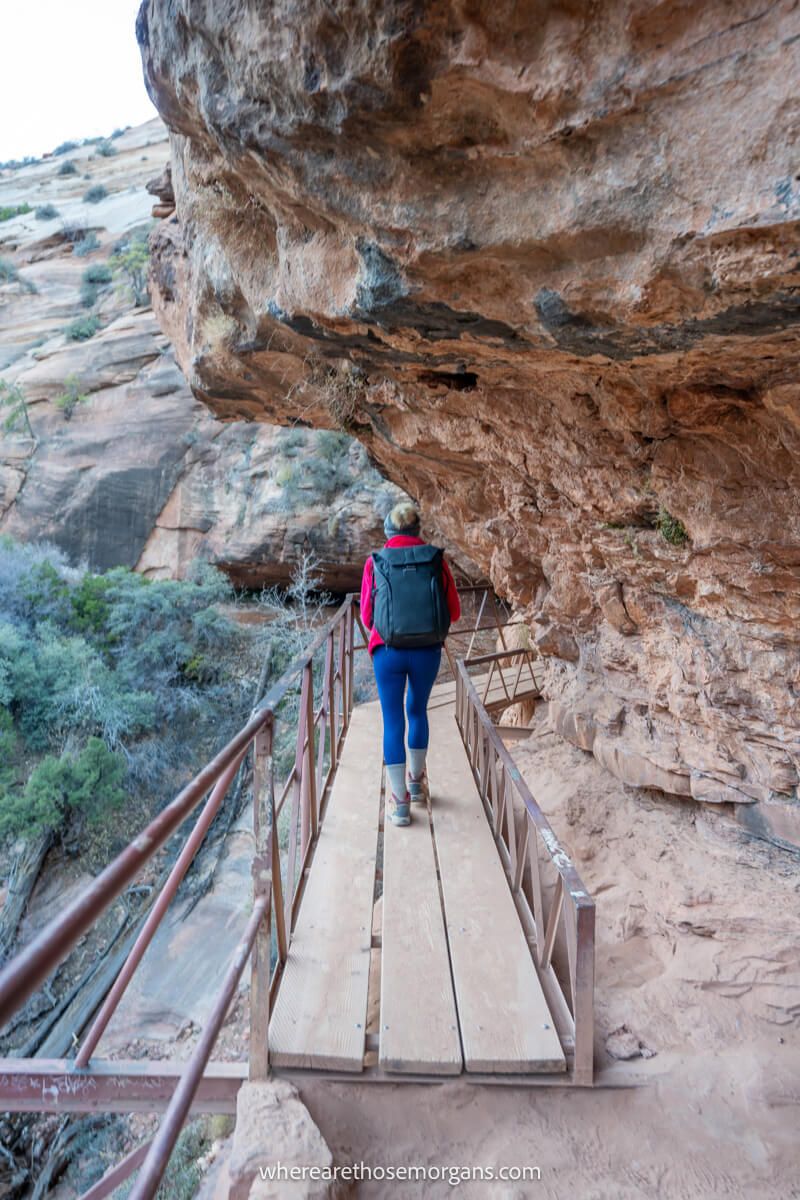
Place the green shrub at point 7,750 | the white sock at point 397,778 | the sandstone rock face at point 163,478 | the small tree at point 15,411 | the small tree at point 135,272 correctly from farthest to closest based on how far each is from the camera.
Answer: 1. the small tree at point 135,272
2. the small tree at point 15,411
3. the sandstone rock face at point 163,478
4. the green shrub at point 7,750
5. the white sock at point 397,778

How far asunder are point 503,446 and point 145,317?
16.4 metres

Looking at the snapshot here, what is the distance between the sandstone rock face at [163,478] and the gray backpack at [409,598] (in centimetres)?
1010

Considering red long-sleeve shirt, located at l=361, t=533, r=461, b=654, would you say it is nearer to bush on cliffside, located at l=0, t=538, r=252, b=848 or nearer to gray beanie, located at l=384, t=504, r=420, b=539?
gray beanie, located at l=384, t=504, r=420, b=539

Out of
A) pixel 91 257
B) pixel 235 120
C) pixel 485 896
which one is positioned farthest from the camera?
pixel 91 257

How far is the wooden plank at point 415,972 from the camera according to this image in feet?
6.02

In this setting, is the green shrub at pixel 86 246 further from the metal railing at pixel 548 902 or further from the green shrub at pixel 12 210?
the metal railing at pixel 548 902

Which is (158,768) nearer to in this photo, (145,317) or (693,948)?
(693,948)

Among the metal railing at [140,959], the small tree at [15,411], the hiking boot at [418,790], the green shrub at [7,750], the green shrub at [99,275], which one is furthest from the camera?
the green shrub at [99,275]

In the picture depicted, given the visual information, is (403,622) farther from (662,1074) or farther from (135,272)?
(135,272)

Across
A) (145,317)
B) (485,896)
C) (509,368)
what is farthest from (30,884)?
(145,317)

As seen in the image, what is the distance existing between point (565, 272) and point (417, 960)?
226cm

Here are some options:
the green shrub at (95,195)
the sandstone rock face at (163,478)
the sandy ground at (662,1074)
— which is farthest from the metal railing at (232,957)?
the green shrub at (95,195)

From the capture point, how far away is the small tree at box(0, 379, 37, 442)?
14.9 metres

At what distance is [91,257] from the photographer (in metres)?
21.5
